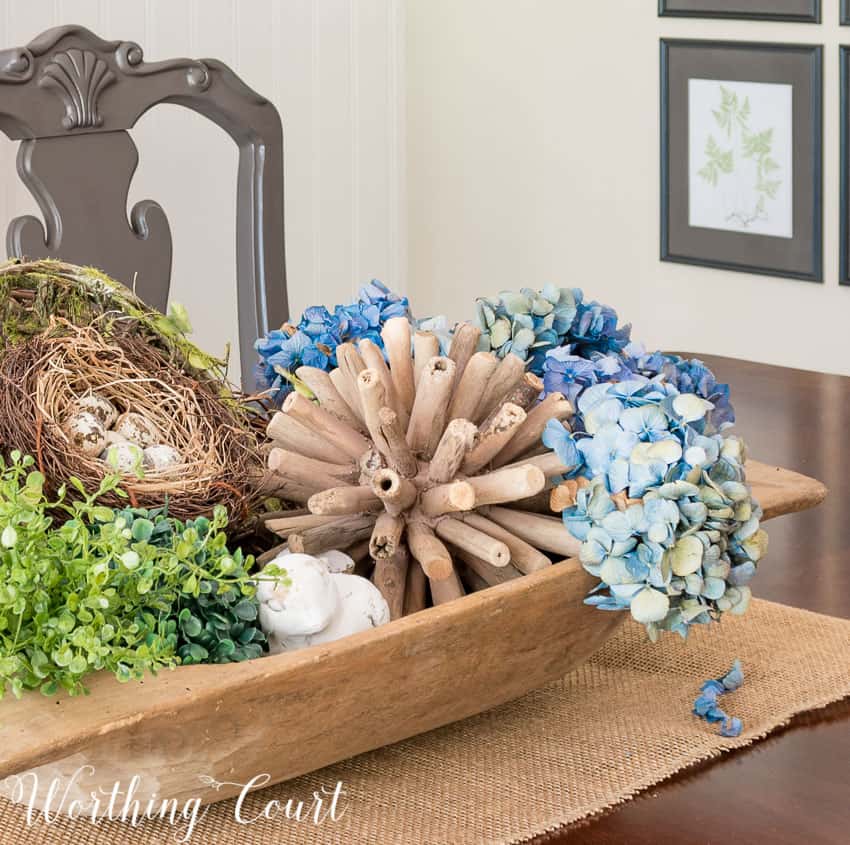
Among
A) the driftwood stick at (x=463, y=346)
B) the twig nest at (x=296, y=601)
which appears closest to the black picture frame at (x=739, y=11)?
the driftwood stick at (x=463, y=346)

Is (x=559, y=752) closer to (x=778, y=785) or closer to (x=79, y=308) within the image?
(x=778, y=785)

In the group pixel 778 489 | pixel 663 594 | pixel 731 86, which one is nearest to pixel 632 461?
pixel 663 594

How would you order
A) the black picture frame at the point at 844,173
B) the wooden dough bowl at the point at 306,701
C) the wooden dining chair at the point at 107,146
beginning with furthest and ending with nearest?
1. the black picture frame at the point at 844,173
2. the wooden dining chair at the point at 107,146
3. the wooden dough bowl at the point at 306,701

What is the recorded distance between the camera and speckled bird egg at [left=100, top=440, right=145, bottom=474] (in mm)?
704

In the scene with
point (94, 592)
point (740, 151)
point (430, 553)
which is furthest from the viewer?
point (740, 151)

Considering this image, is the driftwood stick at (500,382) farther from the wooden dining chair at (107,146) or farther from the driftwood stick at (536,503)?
the wooden dining chair at (107,146)

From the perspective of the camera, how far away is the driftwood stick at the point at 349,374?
Result: 0.79 m

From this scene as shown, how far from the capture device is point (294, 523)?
30.1 inches

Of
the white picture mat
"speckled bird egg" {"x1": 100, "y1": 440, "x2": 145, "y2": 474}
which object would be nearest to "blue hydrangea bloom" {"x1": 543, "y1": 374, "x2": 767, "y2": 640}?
"speckled bird egg" {"x1": 100, "y1": 440, "x2": 145, "y2": 474}

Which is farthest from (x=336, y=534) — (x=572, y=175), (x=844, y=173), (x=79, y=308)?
(x=572, y=175)

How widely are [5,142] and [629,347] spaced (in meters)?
2.31

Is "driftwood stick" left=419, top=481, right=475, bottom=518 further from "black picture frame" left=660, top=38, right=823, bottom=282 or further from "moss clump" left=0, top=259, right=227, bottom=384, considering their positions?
"black picture frame" left=660, top=38, right=823, bottom=282

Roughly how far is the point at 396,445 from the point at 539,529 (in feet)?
0.31

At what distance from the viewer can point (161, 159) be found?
3193 millimetres
